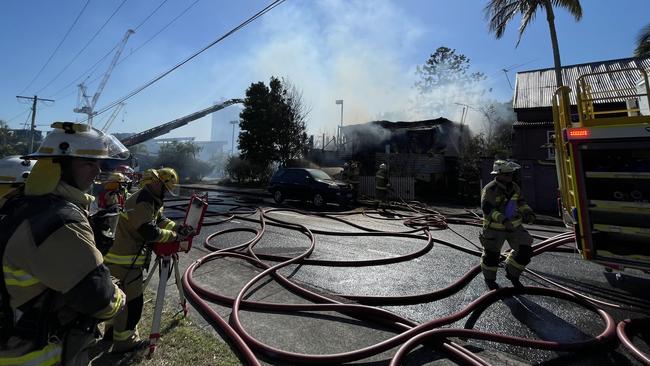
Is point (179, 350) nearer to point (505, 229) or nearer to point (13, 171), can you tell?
point (13, 171)

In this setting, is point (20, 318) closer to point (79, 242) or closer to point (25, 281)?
point (25, 281)

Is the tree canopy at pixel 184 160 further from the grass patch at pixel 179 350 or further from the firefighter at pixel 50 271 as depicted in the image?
the firefighter at pixel 50 271

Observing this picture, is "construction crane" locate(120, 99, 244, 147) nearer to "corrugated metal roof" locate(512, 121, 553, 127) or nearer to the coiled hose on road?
"corrugated metal roof" locate(512, 121, 553, 127)

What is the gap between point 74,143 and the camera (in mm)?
1829

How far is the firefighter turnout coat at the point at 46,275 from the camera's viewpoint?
4.95 feet

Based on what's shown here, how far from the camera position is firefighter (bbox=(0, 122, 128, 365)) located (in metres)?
1.51

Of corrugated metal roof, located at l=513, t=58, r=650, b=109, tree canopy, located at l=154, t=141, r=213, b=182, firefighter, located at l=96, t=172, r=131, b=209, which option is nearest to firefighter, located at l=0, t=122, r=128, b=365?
firefighter, located at l=96, t=172, r=131, b=209

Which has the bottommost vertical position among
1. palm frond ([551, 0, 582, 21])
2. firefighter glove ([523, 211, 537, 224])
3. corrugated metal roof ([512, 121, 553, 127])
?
firefighter glove ([523, 211, 537, 224])

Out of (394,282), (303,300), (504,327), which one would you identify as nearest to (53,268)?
(303,300)

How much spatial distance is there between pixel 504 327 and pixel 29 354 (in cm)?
382

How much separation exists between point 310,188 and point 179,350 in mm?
11085

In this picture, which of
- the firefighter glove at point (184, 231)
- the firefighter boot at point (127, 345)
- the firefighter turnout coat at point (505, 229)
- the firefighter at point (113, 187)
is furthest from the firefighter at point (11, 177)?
the firefighter turnout coat at point (505, 229)

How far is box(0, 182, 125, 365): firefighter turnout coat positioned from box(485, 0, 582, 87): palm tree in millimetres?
16164

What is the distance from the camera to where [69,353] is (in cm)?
173
